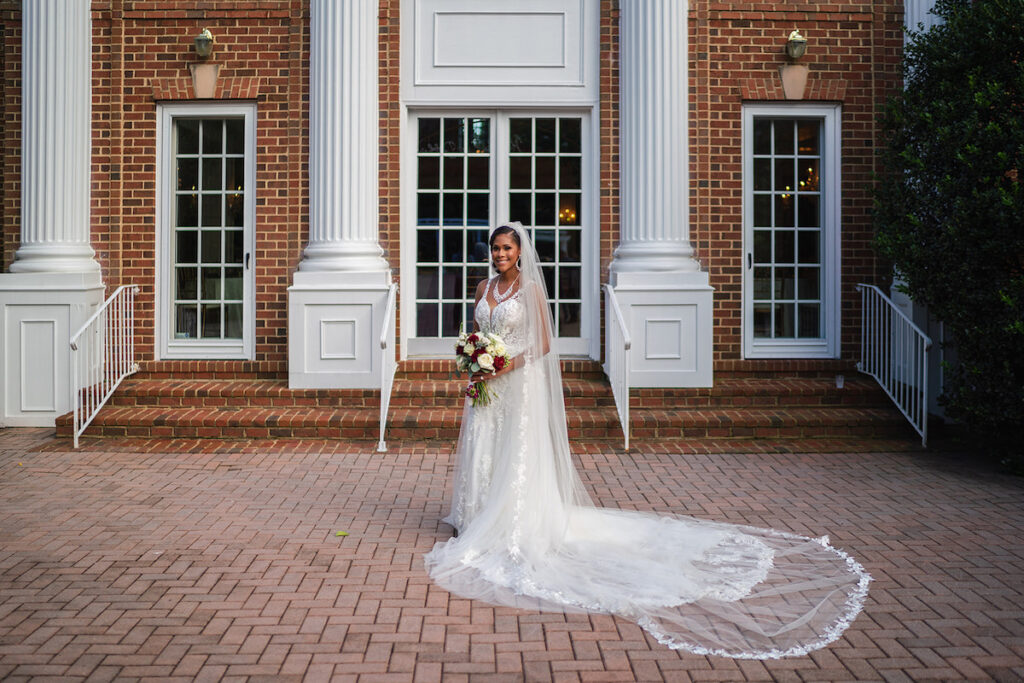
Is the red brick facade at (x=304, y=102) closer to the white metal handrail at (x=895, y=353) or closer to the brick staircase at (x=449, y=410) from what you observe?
the white metal handrail at (x=895, y=353)

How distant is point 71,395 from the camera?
9336mm

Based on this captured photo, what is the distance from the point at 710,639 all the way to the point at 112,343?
24.1 ft

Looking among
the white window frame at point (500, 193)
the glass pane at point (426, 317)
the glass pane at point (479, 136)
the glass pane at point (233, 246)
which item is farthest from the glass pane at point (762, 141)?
the glass pane at point (233, 246)

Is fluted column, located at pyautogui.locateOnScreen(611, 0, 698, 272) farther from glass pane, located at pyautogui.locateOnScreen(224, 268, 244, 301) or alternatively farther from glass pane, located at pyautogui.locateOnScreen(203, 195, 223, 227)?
glass pane, located at pyautogui.locateOnScreen(203, 195, 223, 227)

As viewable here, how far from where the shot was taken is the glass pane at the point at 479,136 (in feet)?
34.0

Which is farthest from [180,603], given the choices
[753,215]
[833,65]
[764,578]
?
[833,65]

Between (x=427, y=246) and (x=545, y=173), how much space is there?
1456mm

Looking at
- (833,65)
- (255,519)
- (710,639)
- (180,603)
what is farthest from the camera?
(833,65)

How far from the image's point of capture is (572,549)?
210 inches

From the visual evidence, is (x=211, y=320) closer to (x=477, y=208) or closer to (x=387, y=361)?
(x=387, y=361)

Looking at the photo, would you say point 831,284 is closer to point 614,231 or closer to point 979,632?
point 614,231

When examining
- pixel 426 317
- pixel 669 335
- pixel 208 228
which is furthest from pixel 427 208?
pixel 669 335

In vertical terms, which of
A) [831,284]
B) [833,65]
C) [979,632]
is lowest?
[979,632]

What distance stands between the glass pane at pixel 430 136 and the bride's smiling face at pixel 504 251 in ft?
15.9
